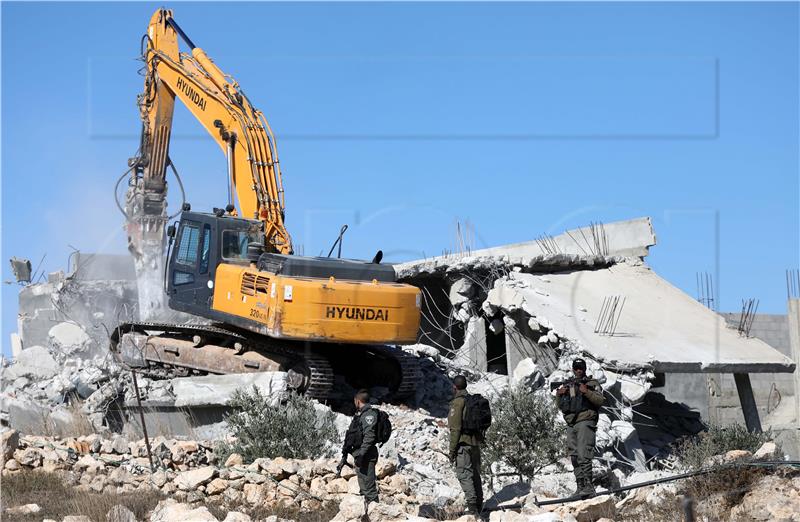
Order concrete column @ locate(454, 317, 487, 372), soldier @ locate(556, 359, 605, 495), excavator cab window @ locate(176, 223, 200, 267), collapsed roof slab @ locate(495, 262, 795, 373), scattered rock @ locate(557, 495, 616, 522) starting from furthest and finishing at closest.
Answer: concrete column @ locate(454, 317, 487, 372) < collapsed roof slab @ locate(495, 262, 795, 373) < excavator cab window @ locate(176, 223, 200, 267) < soldier @ locate(556, 359, 605, 495) < scattered rock @ locate(557, 495, 616, 522)

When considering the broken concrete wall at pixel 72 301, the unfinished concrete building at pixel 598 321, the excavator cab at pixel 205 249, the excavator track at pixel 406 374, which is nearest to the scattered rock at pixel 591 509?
the unfinished concrete building at pixel 598 321

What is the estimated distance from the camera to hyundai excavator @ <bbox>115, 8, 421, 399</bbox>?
14.1 metres

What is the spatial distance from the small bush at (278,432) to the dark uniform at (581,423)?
313 centimetres

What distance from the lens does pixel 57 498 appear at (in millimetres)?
11070

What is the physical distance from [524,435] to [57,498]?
17.2 ft

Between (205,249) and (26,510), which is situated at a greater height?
(205,249)

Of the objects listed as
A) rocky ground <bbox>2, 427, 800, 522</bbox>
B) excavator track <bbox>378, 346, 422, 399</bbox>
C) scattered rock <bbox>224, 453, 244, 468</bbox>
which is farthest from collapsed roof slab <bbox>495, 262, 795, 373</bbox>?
scattered rock <bbox>224, 453, 244, 468</bbox>

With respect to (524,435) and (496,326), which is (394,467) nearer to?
(524,435)

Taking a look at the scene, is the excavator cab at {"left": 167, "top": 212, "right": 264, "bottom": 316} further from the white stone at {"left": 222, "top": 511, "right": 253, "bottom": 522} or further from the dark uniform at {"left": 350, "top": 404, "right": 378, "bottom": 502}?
the white stone at {"left": 222, "top": 511, "right": 253, "bottom": 522}

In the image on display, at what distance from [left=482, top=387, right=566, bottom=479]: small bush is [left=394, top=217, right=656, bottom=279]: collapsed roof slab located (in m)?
5.06

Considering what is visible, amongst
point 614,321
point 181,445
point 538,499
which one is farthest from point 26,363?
point 538,499

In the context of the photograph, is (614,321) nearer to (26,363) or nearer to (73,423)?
(73,423)

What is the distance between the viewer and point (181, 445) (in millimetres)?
12992

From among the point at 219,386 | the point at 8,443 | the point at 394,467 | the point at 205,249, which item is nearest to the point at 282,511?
the point at 394,467
